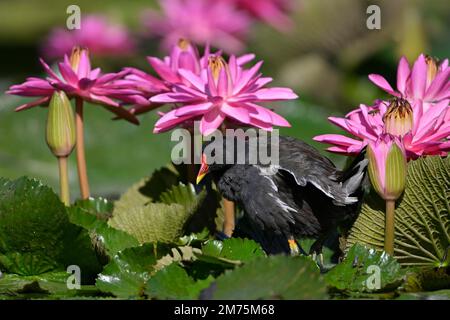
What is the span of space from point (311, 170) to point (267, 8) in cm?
261

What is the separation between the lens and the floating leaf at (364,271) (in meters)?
1.08

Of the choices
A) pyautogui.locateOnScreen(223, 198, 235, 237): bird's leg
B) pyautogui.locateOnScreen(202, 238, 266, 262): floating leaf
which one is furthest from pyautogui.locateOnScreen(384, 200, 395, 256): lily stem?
pyautogui.locateOnScreen(223, 198, 235, 237): bird's leg

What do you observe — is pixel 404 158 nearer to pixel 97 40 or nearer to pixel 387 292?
pixel 387 292

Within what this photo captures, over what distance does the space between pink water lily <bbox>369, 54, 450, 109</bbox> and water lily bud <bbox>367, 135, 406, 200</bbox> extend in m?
0.18

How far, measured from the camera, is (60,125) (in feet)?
4.29

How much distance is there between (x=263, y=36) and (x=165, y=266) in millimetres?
2525

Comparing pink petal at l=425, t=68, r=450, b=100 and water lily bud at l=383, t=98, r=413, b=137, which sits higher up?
pink petal at l=425, t=68, r=450, b=100

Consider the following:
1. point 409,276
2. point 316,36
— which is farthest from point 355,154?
point 316,36

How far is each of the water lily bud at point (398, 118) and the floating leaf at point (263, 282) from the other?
0.26 m

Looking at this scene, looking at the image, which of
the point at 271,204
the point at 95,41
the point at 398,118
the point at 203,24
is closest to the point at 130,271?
the point at 271,204

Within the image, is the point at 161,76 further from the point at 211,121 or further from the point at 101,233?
the point at 101,233

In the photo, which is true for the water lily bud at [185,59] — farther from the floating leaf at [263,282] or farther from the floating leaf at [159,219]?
the floating leaf at [263,282]

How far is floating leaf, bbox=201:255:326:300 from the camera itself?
971 mm

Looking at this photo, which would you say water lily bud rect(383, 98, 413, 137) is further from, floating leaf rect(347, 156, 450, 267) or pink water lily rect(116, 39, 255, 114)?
pink water lily rect(116, 39, 255, 114)
